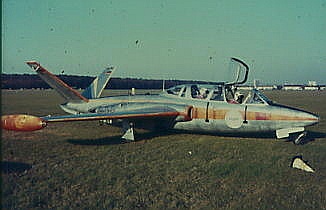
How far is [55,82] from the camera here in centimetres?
1262

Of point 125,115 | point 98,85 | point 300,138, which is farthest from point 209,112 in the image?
point 98,85

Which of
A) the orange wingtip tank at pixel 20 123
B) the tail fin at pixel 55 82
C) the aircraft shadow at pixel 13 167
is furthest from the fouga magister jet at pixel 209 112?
the aircraft shadow at pixel 13 167

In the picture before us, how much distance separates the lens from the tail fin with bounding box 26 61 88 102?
11070 mm

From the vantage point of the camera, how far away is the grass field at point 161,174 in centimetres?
497

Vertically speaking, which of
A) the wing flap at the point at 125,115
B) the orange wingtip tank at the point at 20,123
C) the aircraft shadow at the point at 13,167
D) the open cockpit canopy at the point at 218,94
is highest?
the open cockpit canopy at the point at 218,94

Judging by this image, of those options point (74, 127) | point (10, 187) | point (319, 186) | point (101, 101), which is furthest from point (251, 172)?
point (74, 127)

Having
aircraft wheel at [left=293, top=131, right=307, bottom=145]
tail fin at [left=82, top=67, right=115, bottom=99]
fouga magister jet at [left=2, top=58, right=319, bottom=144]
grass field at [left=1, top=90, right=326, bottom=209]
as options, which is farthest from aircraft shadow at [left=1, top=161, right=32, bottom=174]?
tail fin at [left=82, top=67, right=115, bottom=99]

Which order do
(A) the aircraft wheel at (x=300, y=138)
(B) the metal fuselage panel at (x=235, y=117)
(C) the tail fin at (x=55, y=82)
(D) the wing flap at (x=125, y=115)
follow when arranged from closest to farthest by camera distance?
(D) the wing flap at (x=125, y=115) → (B) the metal fuselage panel at (x=235, y=117) → (A) the aircraft wheel at (x=300, y=138) → (C) the tail fin at (x=55, y=82)

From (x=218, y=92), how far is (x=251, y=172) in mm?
4590

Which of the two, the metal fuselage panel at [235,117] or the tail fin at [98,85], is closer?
the metal fuselage panel at [235,117]

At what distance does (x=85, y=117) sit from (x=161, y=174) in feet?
13.3

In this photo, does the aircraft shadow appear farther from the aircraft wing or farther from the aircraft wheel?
the aircraft wheel

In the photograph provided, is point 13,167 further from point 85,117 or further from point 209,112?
point 209,112

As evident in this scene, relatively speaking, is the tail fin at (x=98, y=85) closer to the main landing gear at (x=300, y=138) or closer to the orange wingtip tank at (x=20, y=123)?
the orange wingtip tank at (x=20, y=123)
